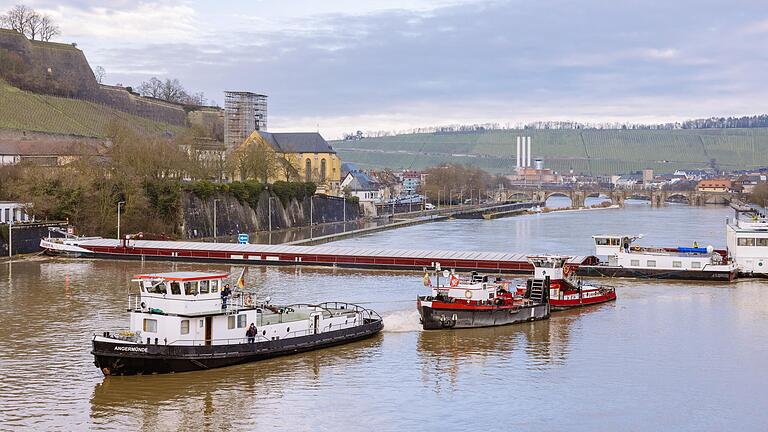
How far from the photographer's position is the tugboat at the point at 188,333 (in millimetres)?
25047

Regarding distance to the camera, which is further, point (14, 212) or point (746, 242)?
point (14, 212)

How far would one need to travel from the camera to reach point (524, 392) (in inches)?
958

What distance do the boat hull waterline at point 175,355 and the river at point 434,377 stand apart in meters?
0.23

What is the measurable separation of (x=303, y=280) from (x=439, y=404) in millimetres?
23156

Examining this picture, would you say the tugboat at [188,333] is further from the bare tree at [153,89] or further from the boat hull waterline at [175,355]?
the bare tree at [153,89]

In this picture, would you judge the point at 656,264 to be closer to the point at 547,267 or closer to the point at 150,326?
Result: the point at 547,267

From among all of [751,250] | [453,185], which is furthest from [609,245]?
[453,185]

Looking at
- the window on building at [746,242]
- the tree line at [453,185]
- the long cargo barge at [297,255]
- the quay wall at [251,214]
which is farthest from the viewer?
the tree line at [453,185]

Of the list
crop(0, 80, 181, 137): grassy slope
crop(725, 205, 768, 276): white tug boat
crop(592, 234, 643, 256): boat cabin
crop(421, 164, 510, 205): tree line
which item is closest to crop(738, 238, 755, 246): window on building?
crop(725, 205, 768, 276): white tug boat

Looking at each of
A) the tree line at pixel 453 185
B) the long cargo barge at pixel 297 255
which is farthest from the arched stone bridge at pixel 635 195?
the long cargo barge at pixel 297 255

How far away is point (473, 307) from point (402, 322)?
2.74 metres

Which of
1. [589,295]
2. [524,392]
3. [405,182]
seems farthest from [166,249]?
[405,182]

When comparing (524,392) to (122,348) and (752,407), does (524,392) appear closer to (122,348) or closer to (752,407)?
(752,407)

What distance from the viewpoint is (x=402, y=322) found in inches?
1309
